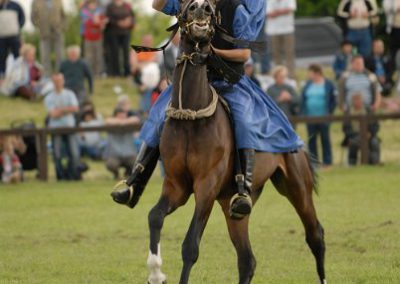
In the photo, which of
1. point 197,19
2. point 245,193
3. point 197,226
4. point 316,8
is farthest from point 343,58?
point 197,226

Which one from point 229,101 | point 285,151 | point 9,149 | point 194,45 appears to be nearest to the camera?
point 194,45

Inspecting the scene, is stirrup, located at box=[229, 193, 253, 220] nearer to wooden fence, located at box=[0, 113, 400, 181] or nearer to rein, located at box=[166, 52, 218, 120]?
rein, located at box=[166, 52, 218, 120]

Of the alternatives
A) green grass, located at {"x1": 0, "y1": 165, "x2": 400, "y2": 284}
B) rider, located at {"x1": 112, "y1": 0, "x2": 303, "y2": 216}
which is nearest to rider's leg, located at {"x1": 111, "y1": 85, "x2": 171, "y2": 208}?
rider, located at {"x1": 112, "y1": 0, "x2": 303, "y2": 216}

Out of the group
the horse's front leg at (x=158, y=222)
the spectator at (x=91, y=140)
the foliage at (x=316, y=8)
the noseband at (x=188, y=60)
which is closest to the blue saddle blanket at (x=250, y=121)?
the noseband at (x=188, y=60)

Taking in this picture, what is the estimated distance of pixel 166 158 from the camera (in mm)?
9133

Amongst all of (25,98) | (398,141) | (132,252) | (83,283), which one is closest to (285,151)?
(83,283)

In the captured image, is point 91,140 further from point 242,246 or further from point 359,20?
point 242,246

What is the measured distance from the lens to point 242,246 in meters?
9.86

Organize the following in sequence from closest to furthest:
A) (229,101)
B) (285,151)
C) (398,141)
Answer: (229,101) → (285,151) → (398,141)

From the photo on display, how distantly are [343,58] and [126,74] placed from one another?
5837mm

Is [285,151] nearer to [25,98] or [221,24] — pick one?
[221,24]

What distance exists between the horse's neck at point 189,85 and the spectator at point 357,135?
1205 cm

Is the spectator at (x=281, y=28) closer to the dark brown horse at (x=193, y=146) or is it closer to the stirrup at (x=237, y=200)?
the dark brown horse at (x=193, y=146)

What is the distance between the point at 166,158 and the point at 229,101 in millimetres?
909
